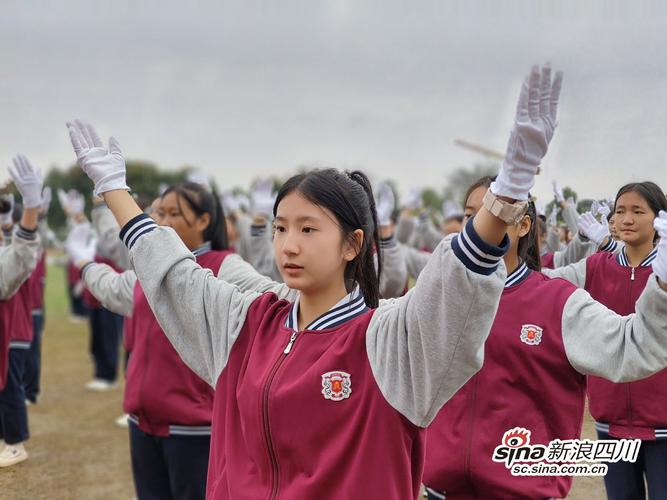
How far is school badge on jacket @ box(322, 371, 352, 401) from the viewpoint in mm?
1549

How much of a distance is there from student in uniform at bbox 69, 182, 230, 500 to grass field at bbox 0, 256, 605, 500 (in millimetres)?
495

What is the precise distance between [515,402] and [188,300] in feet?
3.39

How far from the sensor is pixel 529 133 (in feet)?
4.00

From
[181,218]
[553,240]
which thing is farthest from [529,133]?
[181,218]

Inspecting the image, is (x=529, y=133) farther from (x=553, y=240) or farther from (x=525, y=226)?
(x=553, y=240)

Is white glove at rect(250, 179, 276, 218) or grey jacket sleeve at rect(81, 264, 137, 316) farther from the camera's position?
white glove at rect(250, 179, 276, 218)

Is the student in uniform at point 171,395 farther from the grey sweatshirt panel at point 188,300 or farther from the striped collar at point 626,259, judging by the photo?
the striped collar at point 626,259

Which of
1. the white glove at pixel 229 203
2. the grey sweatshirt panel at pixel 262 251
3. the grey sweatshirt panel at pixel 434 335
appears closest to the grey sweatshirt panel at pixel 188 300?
the grey sweatshirt panel at pixel 434 335

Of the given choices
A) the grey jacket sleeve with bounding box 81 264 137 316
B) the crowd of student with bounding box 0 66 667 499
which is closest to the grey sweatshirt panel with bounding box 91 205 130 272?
the grey jacket sleeve with bounding box 81 264 137 316

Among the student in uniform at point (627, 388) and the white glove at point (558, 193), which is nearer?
the student in uniform at point (627, 388)

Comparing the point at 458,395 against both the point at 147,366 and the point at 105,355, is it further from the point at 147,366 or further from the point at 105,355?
the point at 105,355

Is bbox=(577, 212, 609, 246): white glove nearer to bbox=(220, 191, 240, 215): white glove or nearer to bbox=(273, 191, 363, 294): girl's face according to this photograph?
bbox=(273, 191, 363, 294): girl's face

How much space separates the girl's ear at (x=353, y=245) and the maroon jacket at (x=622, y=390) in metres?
1.13

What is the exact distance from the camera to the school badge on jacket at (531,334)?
2160mm
